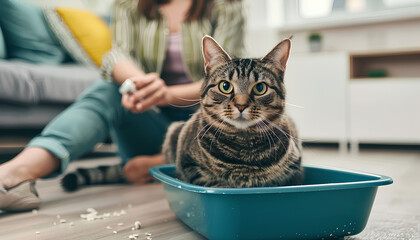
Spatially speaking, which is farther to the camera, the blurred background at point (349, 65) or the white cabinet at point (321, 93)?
the white cabinet at point (321, 93)

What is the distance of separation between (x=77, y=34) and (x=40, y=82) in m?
0.56

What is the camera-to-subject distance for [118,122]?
1.31 meters

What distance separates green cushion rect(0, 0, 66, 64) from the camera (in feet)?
6.58

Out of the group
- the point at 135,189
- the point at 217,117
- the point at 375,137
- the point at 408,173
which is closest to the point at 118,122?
the point at 135,189

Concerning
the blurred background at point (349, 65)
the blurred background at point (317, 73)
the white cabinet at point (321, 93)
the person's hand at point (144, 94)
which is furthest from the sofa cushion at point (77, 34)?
the white cabinet at point (321, 93)

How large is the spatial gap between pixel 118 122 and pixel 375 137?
2.15 metres

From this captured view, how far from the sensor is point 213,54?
2.40ft

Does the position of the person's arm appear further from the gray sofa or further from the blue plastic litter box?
the gray sofa

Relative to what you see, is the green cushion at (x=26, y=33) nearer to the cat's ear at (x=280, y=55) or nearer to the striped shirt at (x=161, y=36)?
the striped shirt at (x=161, y=36)

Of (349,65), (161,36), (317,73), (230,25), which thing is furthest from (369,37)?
(161,36)

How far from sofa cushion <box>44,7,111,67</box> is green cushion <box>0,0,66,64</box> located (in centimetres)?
7

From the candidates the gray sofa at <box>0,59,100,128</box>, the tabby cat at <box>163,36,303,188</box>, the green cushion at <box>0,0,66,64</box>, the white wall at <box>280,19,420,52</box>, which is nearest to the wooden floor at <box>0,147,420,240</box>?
the tabby cat at <box>163,36,303,188</box>

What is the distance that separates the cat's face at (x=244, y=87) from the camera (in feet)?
2.20

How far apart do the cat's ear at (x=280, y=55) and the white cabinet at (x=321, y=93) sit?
2.15 metres
